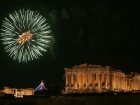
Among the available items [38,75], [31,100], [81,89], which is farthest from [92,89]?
[31,100]

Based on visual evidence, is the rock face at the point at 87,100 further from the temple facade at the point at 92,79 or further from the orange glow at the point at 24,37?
the temple facade at the point at 92,79

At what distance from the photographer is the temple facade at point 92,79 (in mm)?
146975

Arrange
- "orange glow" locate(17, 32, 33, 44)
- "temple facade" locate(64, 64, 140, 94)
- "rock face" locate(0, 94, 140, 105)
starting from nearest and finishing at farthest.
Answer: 1. "rock face" locate(0, 94, 140, 105)
2. "orange glow" locate(17, 32, 33, 44)
3. "temple facade" locate(64, 64, 140, 94)

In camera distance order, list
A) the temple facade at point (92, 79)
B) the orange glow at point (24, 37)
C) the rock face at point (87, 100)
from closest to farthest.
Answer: the rock face at point (87, 100) < the orange glow at point (24, 37) < the temple facade at point (92, 79)

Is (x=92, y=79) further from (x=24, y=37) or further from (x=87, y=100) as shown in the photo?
(x=87, y=100)

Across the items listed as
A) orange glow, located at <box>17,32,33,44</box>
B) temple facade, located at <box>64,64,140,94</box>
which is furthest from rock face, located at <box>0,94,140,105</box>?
temple facade, located at <box>64,64,140,94</box>

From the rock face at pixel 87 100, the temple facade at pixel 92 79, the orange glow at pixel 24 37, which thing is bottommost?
the rock face at pixel 87 100

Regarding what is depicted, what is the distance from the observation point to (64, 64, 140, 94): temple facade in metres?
147

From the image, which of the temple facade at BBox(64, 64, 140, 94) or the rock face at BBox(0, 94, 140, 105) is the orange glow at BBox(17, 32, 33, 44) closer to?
the rock face at BBox(0, 94, 140, 105)

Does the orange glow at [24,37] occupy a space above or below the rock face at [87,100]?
above

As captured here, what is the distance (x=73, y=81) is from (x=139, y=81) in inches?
1114

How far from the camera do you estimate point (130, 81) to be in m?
163

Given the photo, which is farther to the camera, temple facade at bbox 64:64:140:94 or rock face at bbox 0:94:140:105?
temple facade at bbox 64:64:140:94

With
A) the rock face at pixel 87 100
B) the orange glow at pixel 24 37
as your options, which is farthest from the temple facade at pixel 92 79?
the rock face at pixel 87 100
